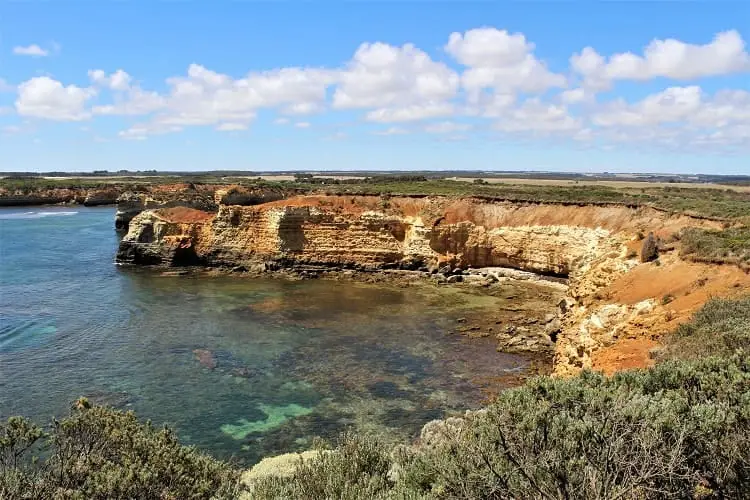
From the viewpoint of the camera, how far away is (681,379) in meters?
9.65

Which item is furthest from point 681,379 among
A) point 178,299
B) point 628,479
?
point 178,299

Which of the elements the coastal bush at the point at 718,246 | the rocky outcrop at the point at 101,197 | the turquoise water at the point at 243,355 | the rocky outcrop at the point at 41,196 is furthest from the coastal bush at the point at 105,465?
the rocky outcrop at the point at 41,196

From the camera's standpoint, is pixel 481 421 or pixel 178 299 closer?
pixel 481 421

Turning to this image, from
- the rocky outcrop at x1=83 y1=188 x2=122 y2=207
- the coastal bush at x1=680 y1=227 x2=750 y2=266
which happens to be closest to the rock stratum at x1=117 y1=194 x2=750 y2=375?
the coastal bush at x1=680 y1=227 x2=750 y2=266

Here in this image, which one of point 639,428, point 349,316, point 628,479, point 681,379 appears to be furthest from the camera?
point 349,316

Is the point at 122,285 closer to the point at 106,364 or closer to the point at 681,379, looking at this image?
the point at 106,364

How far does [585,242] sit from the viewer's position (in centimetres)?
3969

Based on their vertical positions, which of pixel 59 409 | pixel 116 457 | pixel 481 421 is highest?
pixel 481 421

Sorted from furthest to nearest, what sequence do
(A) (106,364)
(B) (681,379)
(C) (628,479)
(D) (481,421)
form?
(A) (106,364) → (B) (681,379) → (D) (481,421) → (C) (628,479)

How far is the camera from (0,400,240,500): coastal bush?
24.9ft

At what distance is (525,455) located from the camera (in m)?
7.42

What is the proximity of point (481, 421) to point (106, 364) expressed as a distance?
2147 centimetres

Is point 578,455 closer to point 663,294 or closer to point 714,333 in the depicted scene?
point 714,333

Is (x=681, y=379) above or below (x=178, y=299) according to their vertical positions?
above
